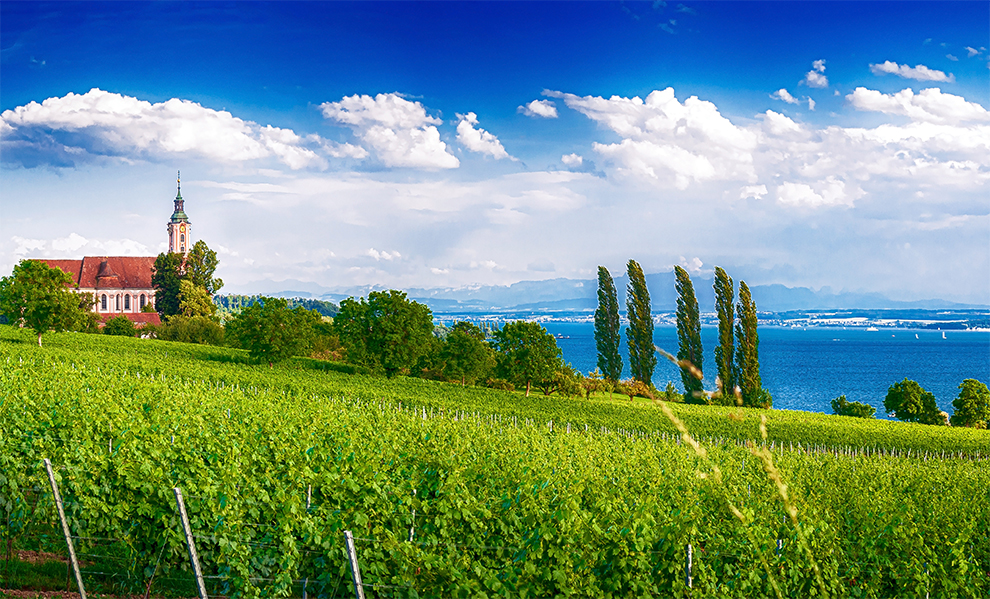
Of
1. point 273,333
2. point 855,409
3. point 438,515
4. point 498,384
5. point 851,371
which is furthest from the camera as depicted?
point 851,371

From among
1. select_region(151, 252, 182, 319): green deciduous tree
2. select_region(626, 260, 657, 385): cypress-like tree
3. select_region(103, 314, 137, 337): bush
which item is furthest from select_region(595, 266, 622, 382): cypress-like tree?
select_region(151, 252, 182, 319): green deciduous tree

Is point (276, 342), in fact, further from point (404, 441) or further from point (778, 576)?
point (778, 576)

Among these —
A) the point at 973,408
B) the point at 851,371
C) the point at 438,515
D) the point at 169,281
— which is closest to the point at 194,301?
the point at 169,281

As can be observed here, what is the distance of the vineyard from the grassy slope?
47.2ft

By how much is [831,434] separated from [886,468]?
48.9 ft

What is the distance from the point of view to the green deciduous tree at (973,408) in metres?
43.3

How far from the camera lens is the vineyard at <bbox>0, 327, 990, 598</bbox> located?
240 inches

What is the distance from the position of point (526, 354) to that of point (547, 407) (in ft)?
14.8

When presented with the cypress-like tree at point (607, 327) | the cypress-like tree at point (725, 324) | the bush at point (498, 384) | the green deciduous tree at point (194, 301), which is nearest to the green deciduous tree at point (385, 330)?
the bush at point (498, 384)

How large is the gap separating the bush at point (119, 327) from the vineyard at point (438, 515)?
142 ft

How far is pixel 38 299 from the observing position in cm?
3747

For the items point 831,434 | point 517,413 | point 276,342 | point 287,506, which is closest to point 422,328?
point 276,342

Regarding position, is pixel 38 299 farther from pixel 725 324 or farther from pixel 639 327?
pixel 725 324

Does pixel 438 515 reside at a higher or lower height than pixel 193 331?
lower
